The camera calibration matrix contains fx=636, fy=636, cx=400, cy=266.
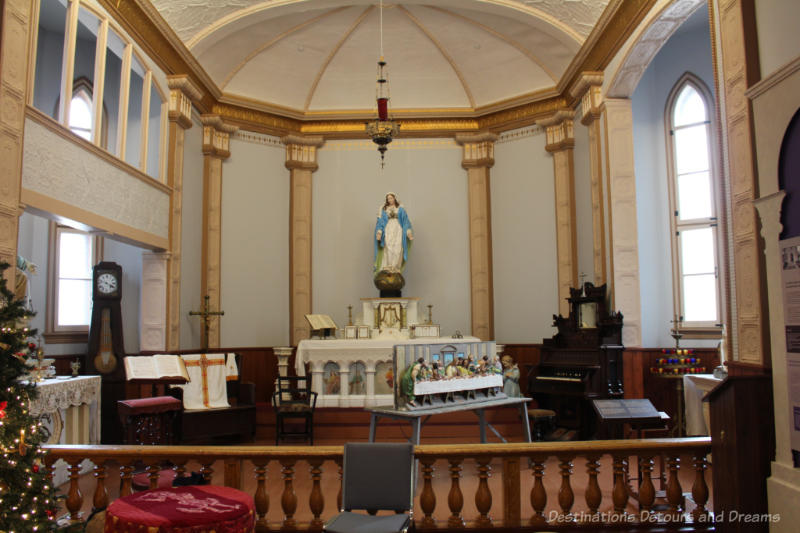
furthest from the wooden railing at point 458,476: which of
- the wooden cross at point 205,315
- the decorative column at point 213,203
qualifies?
the decorative column at point 213,203

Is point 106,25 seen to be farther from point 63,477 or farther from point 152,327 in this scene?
point 63,477

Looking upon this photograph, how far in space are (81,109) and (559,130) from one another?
8.82m

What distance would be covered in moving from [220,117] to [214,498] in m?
10.1

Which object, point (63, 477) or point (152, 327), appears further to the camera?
point (152, 327)

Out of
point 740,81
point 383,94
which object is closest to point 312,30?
point 383,94

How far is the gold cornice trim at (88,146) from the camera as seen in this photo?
22.5ft

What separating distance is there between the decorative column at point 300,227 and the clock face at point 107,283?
4652 mm

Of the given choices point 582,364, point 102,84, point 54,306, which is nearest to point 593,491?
point 582,364

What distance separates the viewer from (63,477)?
7305mm

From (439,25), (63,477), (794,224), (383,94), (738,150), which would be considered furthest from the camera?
(383,94)

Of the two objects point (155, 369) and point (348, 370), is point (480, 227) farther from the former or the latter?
point (155, 369)

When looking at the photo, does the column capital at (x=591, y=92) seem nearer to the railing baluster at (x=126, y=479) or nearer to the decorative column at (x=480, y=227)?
the decorative column at (x=480, y=227)

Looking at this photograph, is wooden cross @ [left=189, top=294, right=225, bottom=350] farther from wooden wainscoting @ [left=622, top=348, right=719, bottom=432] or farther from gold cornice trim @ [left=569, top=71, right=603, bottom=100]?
gold cornice trim @ [left=569, top=71, right=603, bottom=100]

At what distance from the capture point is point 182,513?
363 centimetres
